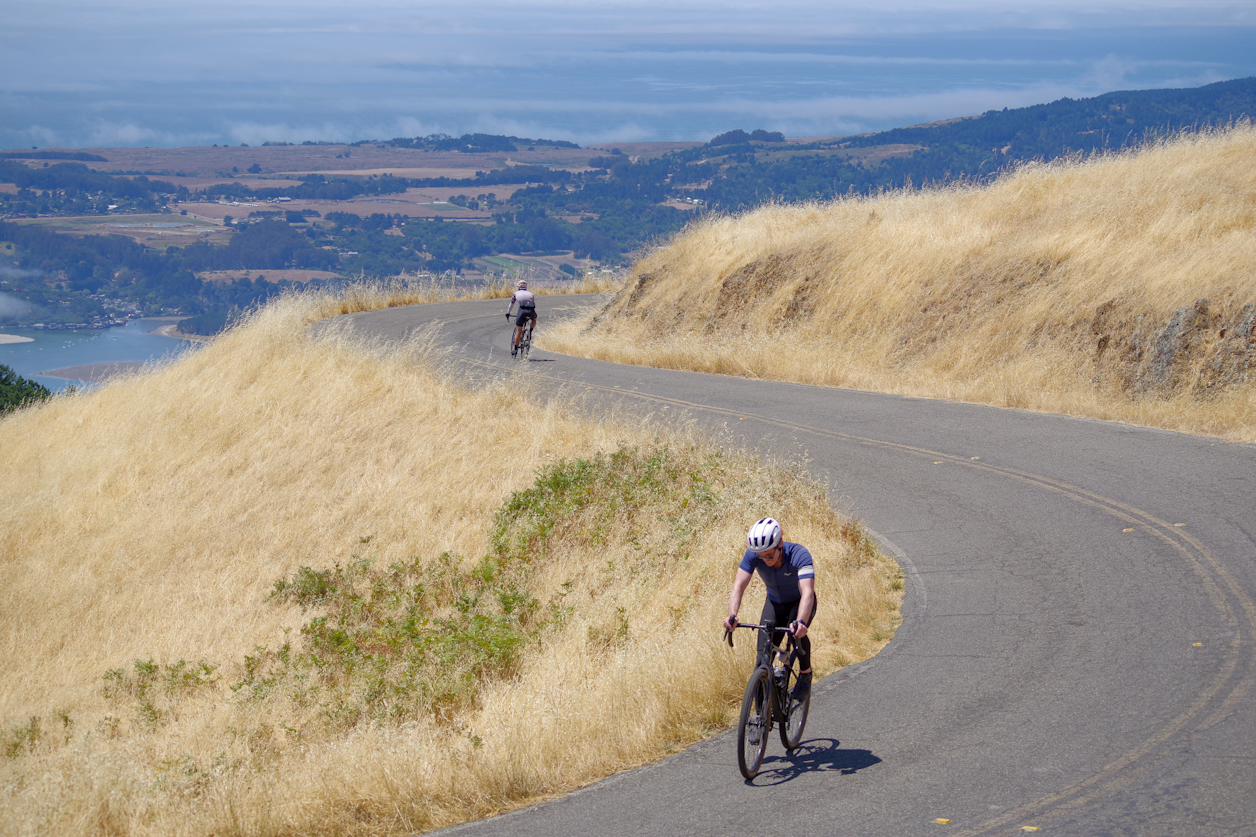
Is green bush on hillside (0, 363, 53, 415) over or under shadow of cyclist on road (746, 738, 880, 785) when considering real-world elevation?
under

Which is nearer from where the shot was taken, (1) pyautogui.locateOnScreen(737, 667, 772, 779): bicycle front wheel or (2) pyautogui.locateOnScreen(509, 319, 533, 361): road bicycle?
(1) pyautogui.locateOnScreen(737, 667, 772, 779): bicycle front wheel

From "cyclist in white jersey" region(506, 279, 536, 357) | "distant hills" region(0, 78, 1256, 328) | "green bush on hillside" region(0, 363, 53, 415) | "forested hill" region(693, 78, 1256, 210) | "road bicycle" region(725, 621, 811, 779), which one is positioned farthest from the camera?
"distant hills" region(0, 78, 1256, 328)

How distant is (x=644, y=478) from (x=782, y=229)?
671 inches

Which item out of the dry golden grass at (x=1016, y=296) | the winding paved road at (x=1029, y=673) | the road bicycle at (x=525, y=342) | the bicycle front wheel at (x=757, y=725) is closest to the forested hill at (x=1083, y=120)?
the dry golden grass at (x=1016, y=296)

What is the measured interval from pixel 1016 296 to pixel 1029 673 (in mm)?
13807

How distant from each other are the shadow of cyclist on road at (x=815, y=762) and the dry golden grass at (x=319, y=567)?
0.79 m

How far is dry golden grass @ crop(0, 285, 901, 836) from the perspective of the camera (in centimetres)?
615

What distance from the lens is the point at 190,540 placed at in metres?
14.4

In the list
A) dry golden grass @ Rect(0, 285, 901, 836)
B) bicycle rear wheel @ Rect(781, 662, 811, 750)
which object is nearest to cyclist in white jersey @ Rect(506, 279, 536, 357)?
dry golden grass @ Rect(0, 285, 901, 836)

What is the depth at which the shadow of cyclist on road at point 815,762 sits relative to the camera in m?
5.92

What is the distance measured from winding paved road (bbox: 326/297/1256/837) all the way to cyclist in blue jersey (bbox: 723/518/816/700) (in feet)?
2.74

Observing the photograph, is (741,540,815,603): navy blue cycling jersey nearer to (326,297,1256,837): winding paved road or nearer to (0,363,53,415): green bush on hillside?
(326,297,1256,837): winding paved road

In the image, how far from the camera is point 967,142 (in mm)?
120688

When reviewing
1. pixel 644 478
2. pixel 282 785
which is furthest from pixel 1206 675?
pixel 644 478
